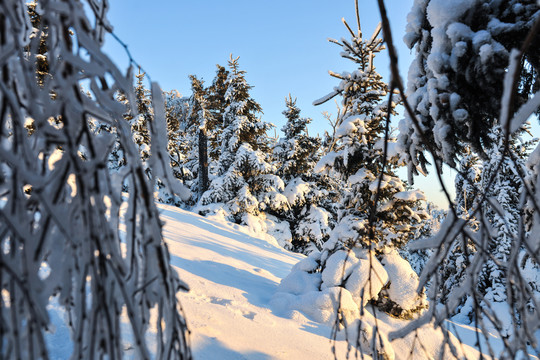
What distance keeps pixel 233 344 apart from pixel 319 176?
12344mm

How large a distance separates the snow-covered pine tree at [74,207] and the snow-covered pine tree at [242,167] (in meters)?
12.1

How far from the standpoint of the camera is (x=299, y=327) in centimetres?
325

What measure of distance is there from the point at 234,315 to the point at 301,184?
440 inches

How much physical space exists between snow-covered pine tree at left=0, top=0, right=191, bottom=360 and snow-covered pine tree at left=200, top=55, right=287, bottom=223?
475 inches

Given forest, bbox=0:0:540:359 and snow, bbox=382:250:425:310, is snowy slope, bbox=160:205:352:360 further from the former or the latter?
snow, bbox=382:250:425:310

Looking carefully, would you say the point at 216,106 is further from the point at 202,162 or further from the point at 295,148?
the point at 295,148

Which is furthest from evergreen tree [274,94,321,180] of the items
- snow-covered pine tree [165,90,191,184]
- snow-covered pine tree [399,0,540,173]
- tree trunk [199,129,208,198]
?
snow-covered pine tree [399,0,540,173]

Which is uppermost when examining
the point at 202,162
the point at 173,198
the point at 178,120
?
the point at 178,120

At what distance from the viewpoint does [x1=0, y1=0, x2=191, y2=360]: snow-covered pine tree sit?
68 cm

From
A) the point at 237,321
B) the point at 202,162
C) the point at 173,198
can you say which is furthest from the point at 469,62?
the point at 202,162

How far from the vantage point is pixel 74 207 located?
775 mm

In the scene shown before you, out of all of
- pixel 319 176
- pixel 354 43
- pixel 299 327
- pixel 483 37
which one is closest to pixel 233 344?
pixel 299 327

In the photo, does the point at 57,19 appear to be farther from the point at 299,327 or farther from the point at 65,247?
the point at 299,327

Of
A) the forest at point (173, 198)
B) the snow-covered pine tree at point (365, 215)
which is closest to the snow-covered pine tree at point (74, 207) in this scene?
the forest at point (173, 198)
